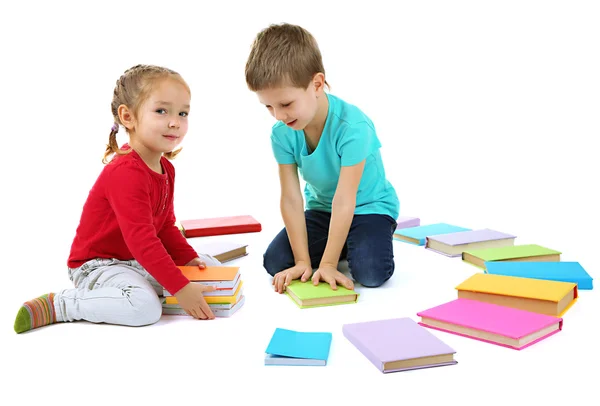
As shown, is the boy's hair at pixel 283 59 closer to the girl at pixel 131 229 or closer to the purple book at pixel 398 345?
the girl at pixel 131 229

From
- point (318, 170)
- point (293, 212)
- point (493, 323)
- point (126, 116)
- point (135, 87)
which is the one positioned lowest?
point (493, 323)

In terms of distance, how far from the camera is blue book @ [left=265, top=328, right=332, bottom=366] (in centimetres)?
173

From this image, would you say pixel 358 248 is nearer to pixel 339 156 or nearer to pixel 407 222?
pixel 339 156

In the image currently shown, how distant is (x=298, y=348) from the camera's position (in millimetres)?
1786

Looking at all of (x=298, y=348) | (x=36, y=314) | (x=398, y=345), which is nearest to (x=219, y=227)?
(x=36, y=314)

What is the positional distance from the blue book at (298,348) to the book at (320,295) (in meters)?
0.33

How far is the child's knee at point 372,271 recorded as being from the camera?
8.07 feet

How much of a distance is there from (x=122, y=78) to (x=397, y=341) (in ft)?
4.46

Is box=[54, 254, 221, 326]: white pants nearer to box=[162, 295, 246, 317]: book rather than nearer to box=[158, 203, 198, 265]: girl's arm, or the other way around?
box=[162, 295, 246, 317]: book

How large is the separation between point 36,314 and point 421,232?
2.00 m

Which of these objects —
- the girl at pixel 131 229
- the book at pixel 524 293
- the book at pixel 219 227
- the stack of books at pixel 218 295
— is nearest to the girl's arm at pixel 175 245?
the girl at pixel 131 229

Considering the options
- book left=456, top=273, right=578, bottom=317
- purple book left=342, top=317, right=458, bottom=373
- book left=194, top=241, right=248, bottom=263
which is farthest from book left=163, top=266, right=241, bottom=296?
book left=456, top=273, right=578, bottom=317

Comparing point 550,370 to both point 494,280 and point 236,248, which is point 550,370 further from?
point 236,248

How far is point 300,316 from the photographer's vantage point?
2.14m
